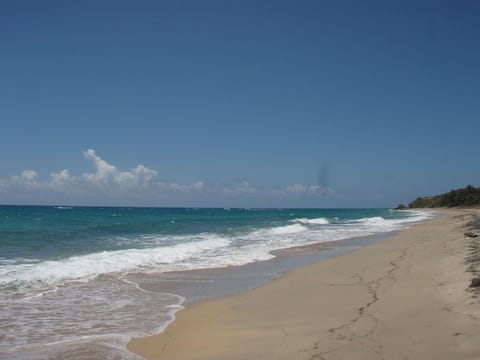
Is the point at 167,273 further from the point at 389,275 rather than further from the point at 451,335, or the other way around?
the point at 451,335

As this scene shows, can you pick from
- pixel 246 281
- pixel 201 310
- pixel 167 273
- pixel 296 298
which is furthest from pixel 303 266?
pixel 201 310

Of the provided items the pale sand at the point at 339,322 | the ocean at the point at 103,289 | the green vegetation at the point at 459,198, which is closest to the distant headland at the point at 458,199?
the green vegetation at the point at 459,198

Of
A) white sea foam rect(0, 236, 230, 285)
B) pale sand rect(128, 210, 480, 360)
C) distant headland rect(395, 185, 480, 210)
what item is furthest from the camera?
distant headland rect(395, 185, 480, 210)

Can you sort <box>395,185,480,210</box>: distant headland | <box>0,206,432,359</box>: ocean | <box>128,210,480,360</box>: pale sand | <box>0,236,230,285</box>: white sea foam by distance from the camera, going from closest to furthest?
1. <box>128,210,480,360</box>: pale sand
2. <box>0,206,432,359</box>: ocean
3. <box>0,236,230,285</box>: white sea foam
4. <box>395,185,480,210</box>: distant headland

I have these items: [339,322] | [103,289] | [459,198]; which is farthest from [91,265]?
[459,198]

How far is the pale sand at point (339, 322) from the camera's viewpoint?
5387mm

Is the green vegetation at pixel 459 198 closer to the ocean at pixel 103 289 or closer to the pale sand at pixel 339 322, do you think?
the ocean at pixel 103 289

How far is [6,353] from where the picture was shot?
19.9 ft

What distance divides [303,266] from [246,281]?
3.38 metres

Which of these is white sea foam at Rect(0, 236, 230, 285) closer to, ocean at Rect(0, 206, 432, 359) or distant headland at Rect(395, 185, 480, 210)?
ocean at Rect(0, 206, 432, 359)

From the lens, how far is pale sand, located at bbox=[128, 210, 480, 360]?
5.39 meters

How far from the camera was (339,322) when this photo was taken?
6754mm

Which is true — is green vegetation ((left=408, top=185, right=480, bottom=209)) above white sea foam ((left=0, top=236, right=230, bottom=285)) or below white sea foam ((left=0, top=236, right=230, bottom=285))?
above

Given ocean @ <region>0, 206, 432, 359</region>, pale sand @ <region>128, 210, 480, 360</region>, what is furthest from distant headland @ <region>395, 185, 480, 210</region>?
pale sand @ <region>128, 210, 480, 360</region>
